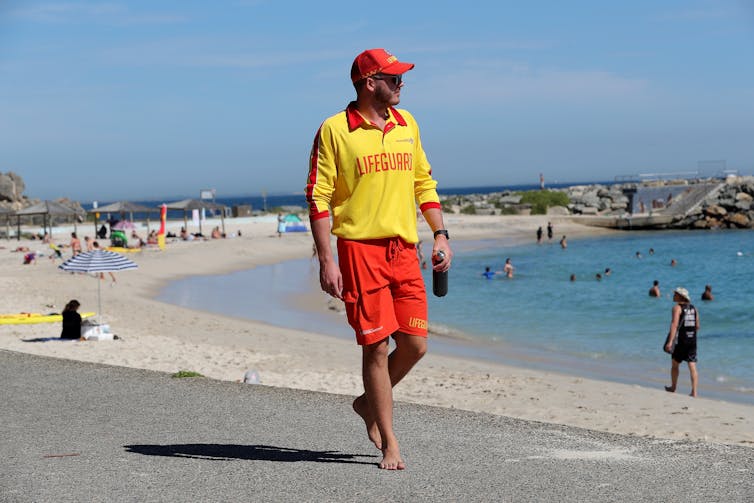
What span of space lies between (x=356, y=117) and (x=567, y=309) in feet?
71.1

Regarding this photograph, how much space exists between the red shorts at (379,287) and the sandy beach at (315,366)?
1.89 meters

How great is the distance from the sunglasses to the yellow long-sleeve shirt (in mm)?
184

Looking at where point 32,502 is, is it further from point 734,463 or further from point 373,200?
point 734,463

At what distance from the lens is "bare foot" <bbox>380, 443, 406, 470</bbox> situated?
15.5 feet

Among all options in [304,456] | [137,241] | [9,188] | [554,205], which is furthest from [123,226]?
[304,456]

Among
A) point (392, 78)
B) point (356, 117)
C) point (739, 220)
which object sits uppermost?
point (392, 78)

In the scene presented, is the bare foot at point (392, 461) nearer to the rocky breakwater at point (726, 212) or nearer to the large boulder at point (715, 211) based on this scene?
the rocky breakwater at point (726, 212)

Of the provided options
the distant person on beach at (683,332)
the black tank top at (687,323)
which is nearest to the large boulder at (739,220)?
the distant person on beach at (683,332)

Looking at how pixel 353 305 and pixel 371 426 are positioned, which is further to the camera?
pixel 371 426

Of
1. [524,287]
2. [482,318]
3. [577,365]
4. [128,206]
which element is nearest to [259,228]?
[128,206]

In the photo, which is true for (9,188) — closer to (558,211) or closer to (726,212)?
(558,211)

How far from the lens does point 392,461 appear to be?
474 centimetres

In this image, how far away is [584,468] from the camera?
4785 millimetres

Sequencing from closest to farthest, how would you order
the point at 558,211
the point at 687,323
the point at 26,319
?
the point at 687,323, the point at 26,319, the point at 558,211
